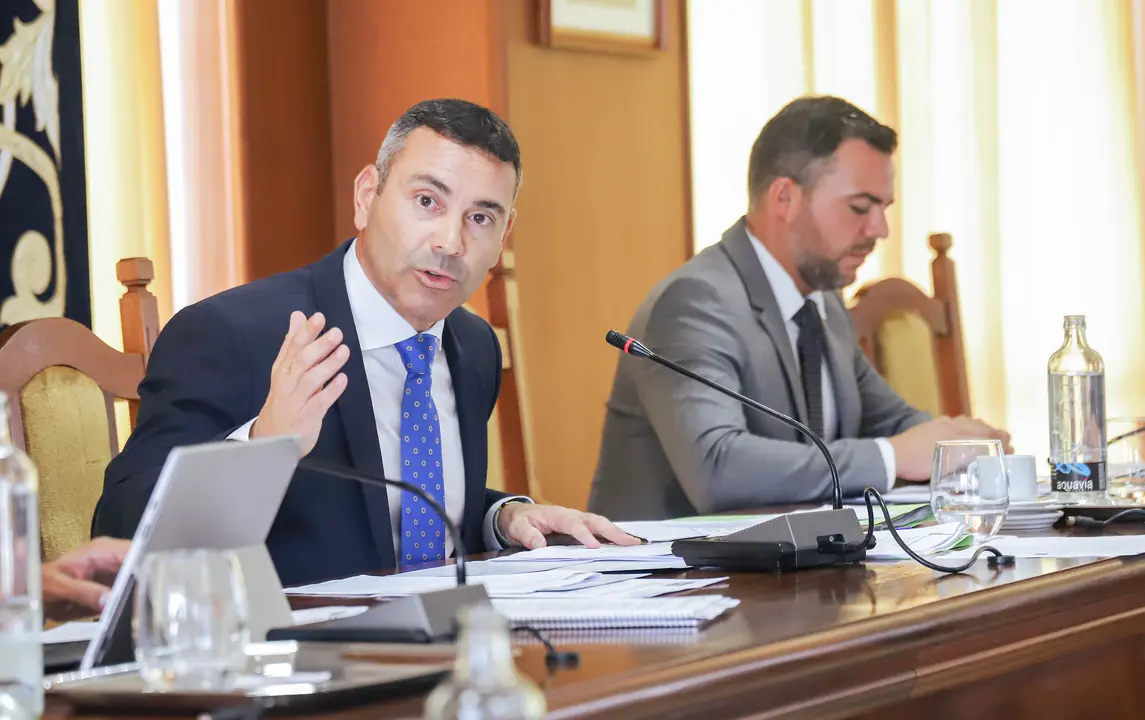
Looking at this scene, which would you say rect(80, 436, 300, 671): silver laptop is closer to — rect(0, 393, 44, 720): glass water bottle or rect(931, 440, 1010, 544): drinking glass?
rect(0, 393, 44, 720): glass water bottle

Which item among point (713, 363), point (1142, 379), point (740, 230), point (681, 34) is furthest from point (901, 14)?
point (713, 363)

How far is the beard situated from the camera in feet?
9.79

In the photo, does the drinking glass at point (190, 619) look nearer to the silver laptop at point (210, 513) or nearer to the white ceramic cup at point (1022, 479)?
the silver laptop at point (210, 513)

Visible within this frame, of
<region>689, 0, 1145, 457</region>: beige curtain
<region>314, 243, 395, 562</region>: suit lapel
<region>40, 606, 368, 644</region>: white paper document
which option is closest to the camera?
<region>40, 606, 368, 644</region>: white paper document

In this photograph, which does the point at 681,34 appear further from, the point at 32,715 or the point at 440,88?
the point at 32,715

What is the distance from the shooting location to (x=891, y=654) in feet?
3.76

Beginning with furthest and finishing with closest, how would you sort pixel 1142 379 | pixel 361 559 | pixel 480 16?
pixel 1142 379, pixel 480 16, pixel 361 559

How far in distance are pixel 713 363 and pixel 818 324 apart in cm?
37

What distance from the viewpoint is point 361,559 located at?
189cm

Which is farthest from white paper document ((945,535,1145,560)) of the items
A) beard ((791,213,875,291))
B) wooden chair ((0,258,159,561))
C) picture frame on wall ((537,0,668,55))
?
picture frame on wall ((537,0,668,55))

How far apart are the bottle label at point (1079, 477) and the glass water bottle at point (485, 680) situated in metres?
1.77

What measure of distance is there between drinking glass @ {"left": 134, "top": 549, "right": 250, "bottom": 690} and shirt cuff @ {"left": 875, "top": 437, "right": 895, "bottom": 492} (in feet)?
6.01

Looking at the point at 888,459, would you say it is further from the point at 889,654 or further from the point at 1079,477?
the point at 889,654

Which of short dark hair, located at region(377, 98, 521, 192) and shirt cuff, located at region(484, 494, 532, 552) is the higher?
short dark hair, located at region(377, 98, 521, 192)
